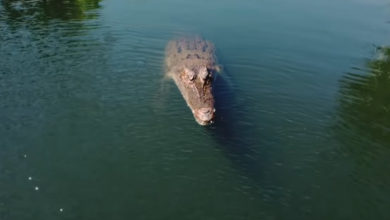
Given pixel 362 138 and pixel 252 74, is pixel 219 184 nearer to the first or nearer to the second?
pixel 362 138

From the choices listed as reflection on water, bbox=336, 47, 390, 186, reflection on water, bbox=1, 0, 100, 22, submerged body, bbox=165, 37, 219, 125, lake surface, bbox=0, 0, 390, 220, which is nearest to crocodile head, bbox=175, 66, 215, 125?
submerged body, bbox=165, 37, 219, 125

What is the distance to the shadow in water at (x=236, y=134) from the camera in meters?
15.1

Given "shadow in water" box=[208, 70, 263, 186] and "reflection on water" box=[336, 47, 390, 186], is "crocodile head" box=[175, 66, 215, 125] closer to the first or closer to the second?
"shadow in water" box=[208, 70, 263, 186]

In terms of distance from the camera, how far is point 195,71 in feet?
66.6

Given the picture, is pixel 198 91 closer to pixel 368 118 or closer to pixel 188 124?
pixel 188 124

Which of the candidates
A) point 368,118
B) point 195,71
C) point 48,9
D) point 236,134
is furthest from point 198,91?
Answer: point 48,9

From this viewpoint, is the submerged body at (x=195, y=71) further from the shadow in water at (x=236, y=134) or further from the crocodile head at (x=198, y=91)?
the shadow in water at (x=236, y=134)

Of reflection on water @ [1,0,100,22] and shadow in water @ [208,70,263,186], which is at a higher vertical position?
reflection on water @ [1,0,100,22]

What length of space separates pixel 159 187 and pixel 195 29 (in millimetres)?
16430

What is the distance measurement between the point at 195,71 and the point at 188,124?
12.6 ft

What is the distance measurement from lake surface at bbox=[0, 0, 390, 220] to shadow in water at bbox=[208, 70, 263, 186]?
5 centimetres

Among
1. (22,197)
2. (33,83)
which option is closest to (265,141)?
(22,197)

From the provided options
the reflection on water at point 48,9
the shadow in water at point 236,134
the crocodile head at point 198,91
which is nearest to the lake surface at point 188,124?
the shadow in water at point 236,134

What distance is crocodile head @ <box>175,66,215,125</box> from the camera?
17.2m
